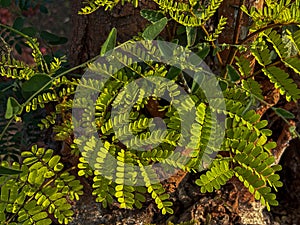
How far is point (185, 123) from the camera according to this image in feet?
3.69

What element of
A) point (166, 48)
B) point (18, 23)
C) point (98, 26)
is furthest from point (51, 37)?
point (166, 48)

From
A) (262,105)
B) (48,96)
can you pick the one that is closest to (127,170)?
(48,96)

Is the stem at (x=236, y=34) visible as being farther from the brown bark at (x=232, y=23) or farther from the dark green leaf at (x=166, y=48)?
the dark green leaf at (x=166, y=48)

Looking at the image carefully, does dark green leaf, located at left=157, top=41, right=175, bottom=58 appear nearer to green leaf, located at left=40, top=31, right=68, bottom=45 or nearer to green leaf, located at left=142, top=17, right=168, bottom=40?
green leaf, located at left=142, top=17, right=168, bottom=40

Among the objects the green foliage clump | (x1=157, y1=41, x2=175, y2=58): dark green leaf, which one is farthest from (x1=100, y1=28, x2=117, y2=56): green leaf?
(x1=157, y1=41, x2=175, y2=58): dark green leaf

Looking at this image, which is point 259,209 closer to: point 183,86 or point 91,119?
point 183,86

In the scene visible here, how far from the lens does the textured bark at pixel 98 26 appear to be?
1319 millimetres

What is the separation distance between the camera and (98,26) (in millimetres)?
1378

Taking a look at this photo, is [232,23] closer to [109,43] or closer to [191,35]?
[191,35]

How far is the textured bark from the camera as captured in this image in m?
1.32

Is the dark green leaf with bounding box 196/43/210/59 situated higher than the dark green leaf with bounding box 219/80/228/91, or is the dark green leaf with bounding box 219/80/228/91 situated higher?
the dark green leaf with bounding box 196/43/210/59

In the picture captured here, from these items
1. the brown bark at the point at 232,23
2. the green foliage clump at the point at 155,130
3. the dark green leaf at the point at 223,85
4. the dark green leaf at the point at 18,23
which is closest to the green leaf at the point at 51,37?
the dark green leaf at the point at 18,23

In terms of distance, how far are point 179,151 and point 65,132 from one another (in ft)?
0.85

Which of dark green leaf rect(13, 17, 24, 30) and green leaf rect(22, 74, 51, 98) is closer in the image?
green leaf rect(22, 74, 51, 98)
